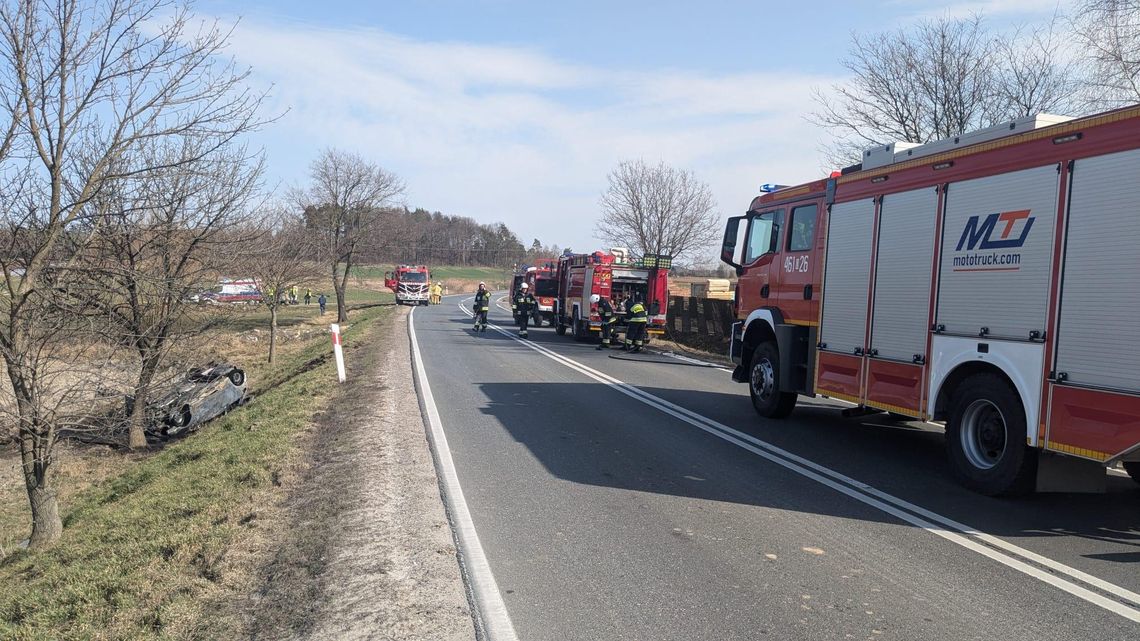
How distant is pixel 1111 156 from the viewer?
5.67 meters

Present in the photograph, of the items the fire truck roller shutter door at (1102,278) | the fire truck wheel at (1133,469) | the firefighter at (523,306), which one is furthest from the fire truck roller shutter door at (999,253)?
the firefighter at (523,306)

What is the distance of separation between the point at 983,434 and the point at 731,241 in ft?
17.8

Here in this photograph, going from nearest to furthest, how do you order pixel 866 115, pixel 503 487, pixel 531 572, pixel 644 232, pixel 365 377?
pixel 531 572
pixel 503 487
pixel 365 377
pixel 866 115
pixel 644 232

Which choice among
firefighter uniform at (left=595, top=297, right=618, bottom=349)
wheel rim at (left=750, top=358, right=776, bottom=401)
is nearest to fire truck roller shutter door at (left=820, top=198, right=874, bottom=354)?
wheel rim at (left=750, top=358, right=776, bottom=401)

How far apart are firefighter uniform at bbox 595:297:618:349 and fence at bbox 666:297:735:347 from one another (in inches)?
124

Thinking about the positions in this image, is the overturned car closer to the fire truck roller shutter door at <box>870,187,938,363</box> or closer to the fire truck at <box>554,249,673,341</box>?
the fire truck at <box>554,249,673,341</box>

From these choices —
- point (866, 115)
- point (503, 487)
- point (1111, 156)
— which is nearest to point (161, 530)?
point (503, 487)

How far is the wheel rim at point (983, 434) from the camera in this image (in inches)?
259

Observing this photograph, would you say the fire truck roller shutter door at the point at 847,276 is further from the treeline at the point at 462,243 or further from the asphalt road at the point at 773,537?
the treeline at the point at 462,243

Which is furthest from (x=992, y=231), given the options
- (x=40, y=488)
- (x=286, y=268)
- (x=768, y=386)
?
(x=286, y=268)

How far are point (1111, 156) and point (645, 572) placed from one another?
4450mm

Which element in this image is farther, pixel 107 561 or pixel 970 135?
pixel 970 135

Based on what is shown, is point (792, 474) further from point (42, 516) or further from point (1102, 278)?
point (42, 516)

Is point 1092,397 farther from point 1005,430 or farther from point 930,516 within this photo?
point 930,516
